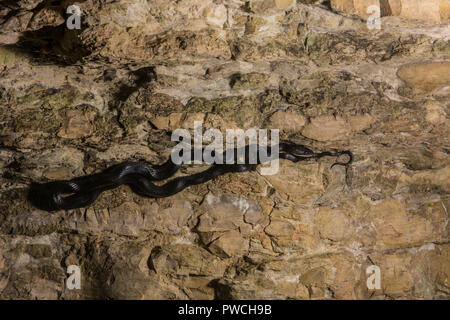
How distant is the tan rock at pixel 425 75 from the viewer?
2.03 m

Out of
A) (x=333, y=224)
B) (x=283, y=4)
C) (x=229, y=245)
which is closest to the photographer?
(x=283, y=4)

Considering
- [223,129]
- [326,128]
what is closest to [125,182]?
[223,129]

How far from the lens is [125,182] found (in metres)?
2.15

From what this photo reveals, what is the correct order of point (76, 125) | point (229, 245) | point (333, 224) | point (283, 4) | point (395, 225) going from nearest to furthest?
point (283, 4), point (76, 125), point (229, 245), point (333, 224), point (395, 225)

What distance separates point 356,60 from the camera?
2.01 metres

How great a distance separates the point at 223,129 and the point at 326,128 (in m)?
0.56

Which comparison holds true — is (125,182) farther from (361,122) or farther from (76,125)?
(361,122)

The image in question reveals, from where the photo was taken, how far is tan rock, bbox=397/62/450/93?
2033 mm

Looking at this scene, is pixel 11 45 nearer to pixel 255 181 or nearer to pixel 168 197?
pixel 168 197

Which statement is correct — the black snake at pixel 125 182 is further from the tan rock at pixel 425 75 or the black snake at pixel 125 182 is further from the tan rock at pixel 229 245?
the tan rock at pixel 425 75

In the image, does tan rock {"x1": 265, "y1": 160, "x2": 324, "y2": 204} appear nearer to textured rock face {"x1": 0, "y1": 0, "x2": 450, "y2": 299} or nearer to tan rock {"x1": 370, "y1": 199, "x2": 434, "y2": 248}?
textured rock face {"x1": 0, "y1": 0, "x2": 450, "y2": 299}

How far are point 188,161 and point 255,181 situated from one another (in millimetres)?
409

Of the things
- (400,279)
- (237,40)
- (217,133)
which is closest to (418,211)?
(400,279)

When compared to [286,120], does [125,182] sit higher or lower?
lower
